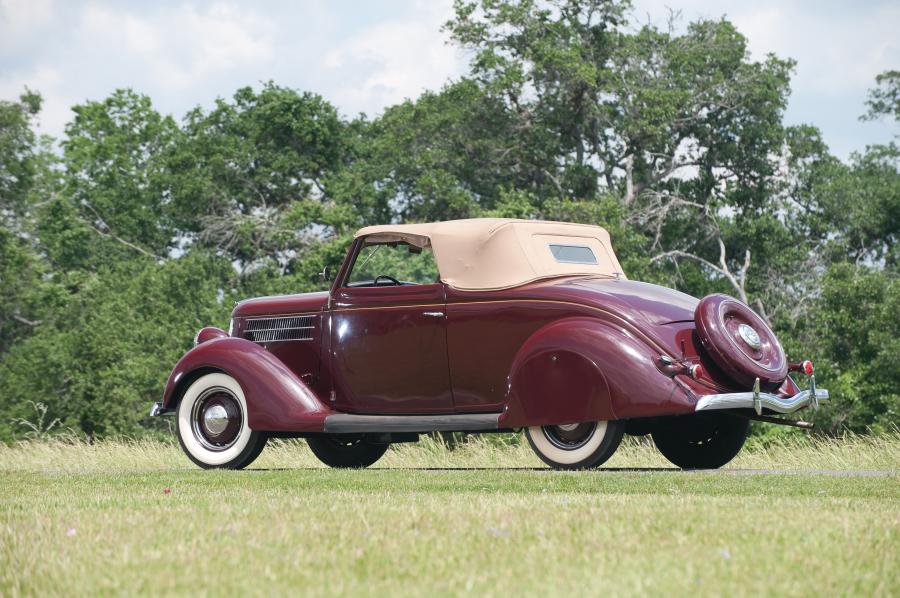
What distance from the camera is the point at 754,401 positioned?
946 centimetres

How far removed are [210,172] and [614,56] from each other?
13959 mm

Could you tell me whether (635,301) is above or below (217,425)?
above

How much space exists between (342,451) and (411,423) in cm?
203

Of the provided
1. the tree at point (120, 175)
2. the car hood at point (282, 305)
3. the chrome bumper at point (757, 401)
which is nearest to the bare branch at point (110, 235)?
the tree at point (120, 175)

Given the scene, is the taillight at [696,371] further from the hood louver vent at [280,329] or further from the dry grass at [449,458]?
the hood louver vent at [280,329]

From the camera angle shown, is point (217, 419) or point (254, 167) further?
point (254, 167)

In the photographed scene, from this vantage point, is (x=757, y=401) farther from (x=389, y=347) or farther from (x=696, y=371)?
(x=389, y=347)

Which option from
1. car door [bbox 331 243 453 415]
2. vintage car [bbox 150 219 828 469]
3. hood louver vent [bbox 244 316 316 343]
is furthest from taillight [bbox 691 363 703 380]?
hood louver vent [bbox 244 316 316 343]

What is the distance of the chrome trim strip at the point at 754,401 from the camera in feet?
30.2

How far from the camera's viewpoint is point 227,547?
5.34 metres

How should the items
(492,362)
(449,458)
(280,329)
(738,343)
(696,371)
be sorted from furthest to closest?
1. (449,458)
2. (280,329)
3. (492,362)
4. (738,343)
5. (696,371)

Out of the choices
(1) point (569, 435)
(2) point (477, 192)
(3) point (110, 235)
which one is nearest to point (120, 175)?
(3) point (110, 235)

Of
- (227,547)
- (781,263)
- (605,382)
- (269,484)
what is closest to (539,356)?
(605,382)

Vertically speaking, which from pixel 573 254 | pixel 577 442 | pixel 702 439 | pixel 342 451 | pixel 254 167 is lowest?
pixel 342 451
